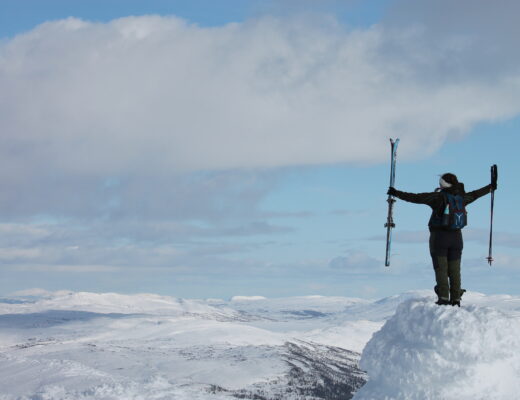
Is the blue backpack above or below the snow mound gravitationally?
above

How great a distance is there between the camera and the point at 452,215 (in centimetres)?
1628

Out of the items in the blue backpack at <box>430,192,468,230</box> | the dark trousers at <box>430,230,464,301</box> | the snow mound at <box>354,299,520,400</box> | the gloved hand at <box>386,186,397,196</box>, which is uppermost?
the gloved hand at <box>386,186,397,196</box>

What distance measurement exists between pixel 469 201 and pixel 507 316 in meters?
3.09

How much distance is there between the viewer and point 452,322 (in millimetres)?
14828

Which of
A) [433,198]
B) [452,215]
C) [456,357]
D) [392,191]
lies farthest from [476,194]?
[456,357]

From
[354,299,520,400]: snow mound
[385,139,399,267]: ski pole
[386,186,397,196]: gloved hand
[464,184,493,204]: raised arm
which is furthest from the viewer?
[385,139,399,267]: ski pole

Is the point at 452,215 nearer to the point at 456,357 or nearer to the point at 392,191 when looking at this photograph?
the point at 392,191

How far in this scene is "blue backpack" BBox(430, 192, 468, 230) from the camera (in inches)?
641

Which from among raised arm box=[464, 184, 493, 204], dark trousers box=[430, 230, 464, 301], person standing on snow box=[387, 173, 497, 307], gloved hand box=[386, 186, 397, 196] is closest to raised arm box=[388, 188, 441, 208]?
person standing on snow box=[387, 173, 497, 307]

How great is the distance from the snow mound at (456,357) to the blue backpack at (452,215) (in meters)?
1.99

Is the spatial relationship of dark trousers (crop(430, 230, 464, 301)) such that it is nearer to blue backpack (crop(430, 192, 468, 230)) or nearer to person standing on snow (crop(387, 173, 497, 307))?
person standing on snow (crop(387, 173, 497, 307))

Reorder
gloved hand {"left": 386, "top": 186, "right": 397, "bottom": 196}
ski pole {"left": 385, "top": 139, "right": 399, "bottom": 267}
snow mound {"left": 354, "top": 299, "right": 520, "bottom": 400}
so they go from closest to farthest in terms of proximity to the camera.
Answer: snow mound {"left": 354, "top": 299, "right": 520, "bottom": 400}, gloved hand {"left": 386, "top": 186, "right": 397, "bottom": 196}, ski pole {"left": 385, "top": 139, "right": 399, "bottom": 267}

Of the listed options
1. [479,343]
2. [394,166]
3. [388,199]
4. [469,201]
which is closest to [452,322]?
[479,343]

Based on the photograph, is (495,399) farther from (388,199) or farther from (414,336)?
(388,199)
